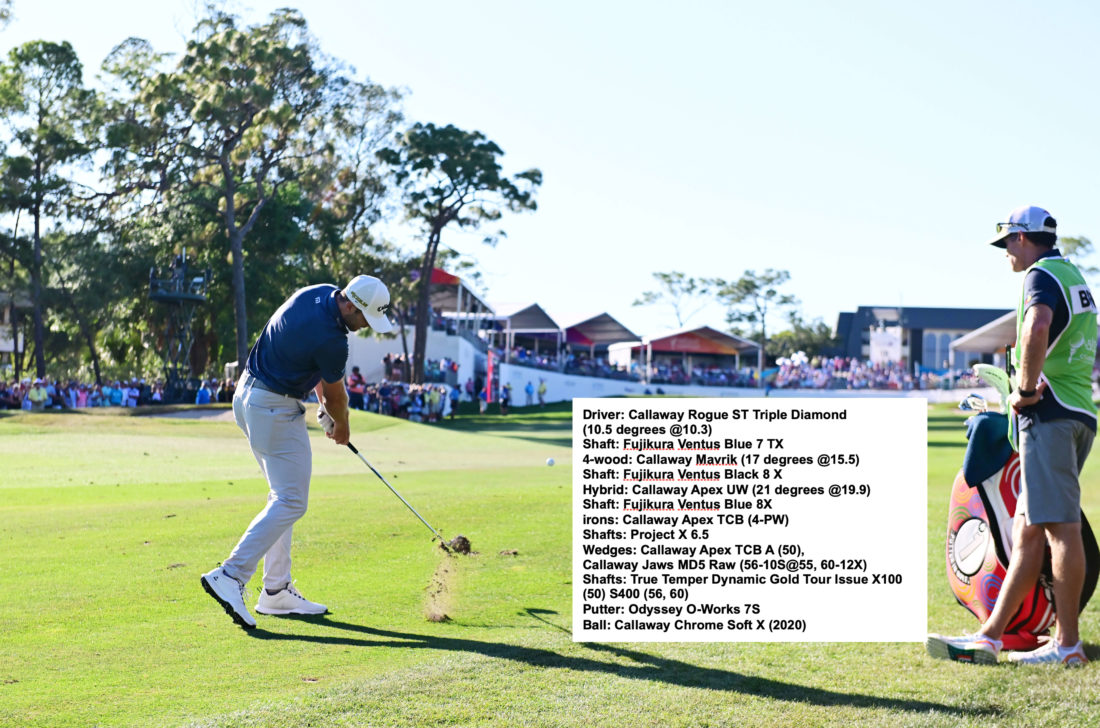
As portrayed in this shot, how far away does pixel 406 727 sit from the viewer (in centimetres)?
445

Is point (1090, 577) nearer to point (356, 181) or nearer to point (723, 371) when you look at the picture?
point (356, 181)

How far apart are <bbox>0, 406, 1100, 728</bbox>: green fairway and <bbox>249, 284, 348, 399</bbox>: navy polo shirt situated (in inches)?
56.3

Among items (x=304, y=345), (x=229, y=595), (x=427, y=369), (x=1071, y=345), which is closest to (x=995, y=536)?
(x=1071, y=345)

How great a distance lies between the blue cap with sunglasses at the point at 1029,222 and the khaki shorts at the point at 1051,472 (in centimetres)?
107

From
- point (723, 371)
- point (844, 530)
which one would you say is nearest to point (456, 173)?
point (723, 371)

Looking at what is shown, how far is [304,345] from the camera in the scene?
6621 millimetres

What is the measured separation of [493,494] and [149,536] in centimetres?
562

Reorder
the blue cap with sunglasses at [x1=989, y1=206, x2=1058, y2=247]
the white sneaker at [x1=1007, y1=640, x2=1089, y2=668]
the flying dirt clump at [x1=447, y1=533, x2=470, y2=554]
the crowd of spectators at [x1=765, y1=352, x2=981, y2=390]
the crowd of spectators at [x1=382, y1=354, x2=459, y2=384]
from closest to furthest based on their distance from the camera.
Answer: the white sneaker at [x1=1007, y1=640, x2=1089, y2=668]
the blue cap with sunglasses at [x1=989, y1=206, x2=1058, y2=247]
the flying dirt clump at [x1=447, y1=533, x2=470, y2=554]
the crowd of spectators at [x1=382, y1=354, x2=459, y2=384]
the crowd of spectators at [x1=765, y1=352, x2=981, y2=390]

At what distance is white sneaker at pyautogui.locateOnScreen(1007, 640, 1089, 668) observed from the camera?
582 cm

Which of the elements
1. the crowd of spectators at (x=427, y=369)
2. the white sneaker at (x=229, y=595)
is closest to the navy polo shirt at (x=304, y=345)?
the white sneaker at (x=229, y=595)

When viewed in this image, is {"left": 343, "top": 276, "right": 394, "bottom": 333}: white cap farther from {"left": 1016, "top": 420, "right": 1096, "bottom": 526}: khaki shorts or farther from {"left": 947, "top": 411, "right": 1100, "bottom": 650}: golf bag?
{"left": 1016, "top": 420, "right": 1096, "bottom": 526}: khaki shorts

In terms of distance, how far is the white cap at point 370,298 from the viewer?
6566mm

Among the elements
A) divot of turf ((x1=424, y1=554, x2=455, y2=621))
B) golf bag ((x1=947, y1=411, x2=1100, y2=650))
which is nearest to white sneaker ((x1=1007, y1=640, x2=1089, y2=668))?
golf bag ((x1=947, y1=411, x2=1100, y2=650))

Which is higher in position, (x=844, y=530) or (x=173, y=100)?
(x=173, y=100)
